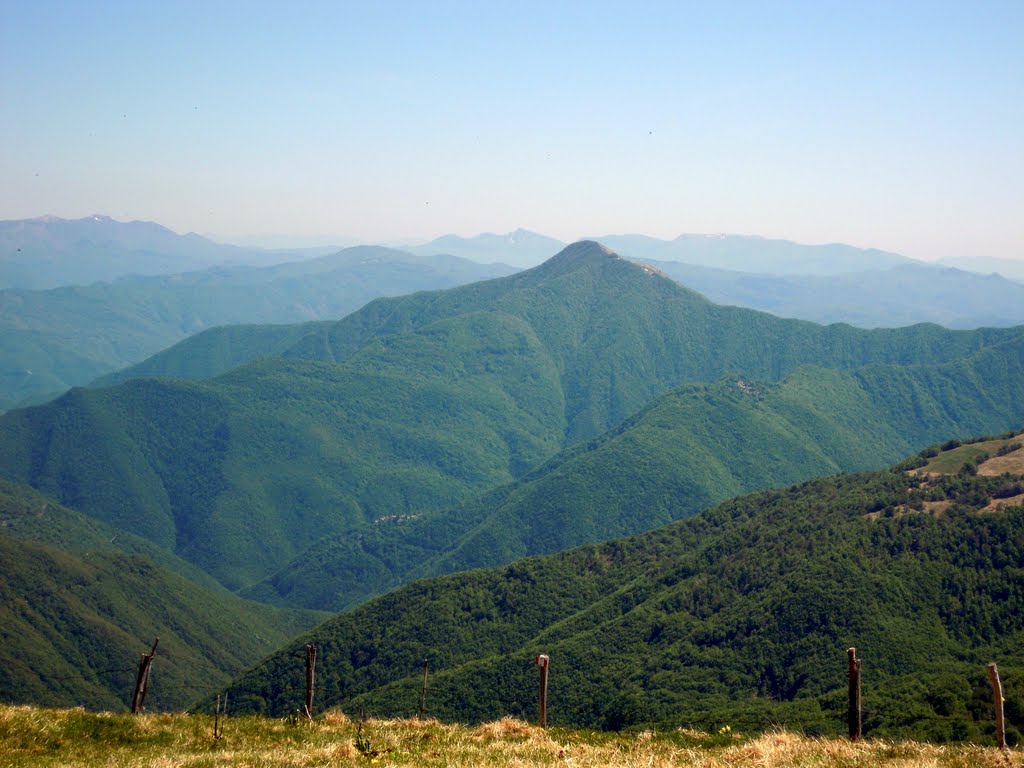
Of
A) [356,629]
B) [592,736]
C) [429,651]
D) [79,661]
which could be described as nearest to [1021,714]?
[592,736]

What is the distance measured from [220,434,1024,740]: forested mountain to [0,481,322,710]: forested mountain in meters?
→ 32.8

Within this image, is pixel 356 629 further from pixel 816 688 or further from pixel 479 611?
pixel 816 688

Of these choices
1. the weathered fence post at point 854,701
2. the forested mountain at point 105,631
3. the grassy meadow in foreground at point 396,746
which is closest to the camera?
Result: the grassy meadow in foreground at point 396,746

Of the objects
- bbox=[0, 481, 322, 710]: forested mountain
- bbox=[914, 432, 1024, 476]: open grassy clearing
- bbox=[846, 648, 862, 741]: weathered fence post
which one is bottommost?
bbox=[0, 481, 322, 710]: forested mountain

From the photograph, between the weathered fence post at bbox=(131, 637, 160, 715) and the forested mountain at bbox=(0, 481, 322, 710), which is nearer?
the weathered fence post at bbox=(131, 637, 160, 715)

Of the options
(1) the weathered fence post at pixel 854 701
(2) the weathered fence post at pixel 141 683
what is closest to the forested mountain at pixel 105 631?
(2) the weathered fence post at pixel 141 683

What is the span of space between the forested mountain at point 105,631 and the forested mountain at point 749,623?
32768 mm

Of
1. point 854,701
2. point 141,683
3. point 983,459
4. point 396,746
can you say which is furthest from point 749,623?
point 396,746

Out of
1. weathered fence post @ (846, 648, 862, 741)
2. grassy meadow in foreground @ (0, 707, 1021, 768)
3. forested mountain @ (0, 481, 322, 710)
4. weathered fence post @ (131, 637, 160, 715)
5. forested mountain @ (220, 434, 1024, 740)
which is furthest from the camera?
forested mountain @ (0, 481, 322, 710)

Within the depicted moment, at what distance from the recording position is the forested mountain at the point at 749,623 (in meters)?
85.4

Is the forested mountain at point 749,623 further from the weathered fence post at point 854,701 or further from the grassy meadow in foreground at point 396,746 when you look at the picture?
the grassy meadow in foreground at point 396,746

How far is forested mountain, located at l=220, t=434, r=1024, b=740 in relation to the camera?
85375mm

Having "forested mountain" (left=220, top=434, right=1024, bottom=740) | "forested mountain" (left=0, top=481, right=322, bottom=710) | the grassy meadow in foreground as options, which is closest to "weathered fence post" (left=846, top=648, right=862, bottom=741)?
the grassy meadow in foreground

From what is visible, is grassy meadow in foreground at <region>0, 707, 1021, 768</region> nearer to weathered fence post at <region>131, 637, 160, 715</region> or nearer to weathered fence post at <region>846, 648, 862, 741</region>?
weathered fence post at <region>846, 648, 862, 741</region>
